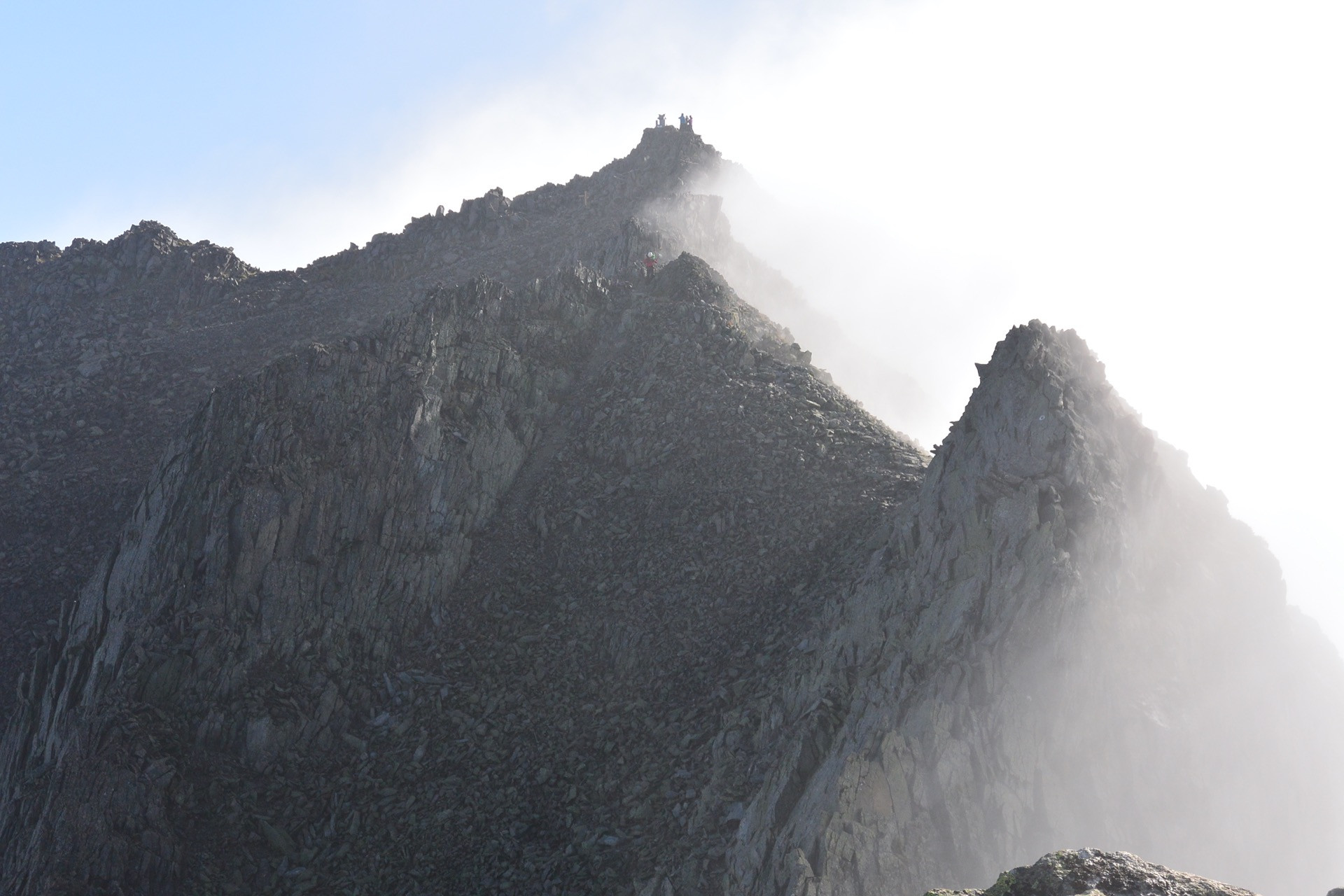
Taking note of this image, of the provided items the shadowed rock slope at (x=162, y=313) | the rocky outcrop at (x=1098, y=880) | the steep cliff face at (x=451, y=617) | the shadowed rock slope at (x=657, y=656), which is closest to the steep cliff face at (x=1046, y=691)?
the shadowed rock slope at (x=657, y=656)

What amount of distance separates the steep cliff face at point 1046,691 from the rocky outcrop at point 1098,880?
429 inches

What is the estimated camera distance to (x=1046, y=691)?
2570cm

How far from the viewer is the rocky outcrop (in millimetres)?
10672

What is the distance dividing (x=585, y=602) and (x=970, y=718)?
41.3 ft

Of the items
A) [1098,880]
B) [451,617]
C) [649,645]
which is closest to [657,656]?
[649,645]

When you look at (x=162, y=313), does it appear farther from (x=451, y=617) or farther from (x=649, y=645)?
(x=649, y=645)

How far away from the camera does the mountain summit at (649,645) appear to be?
2475cm

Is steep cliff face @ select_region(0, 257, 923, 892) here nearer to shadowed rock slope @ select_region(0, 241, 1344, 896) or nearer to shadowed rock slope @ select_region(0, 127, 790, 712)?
shadowed rock slope @ select_region(0, 241, 1344, 896)

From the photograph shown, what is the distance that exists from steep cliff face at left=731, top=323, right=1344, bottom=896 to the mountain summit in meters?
0.11

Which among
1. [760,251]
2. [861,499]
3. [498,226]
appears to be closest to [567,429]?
[861,499]

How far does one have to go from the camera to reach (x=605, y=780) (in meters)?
26.3

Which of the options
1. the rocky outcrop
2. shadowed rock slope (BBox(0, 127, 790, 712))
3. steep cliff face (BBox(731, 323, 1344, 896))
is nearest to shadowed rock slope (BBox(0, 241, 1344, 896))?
steep cliff face (BBox(731, 323, 1344, 896))

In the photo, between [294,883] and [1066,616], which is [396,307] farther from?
[1066,616]

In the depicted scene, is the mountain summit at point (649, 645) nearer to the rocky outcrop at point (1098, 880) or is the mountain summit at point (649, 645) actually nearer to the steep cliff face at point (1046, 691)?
the steep cliff face at point (1046, 691)
